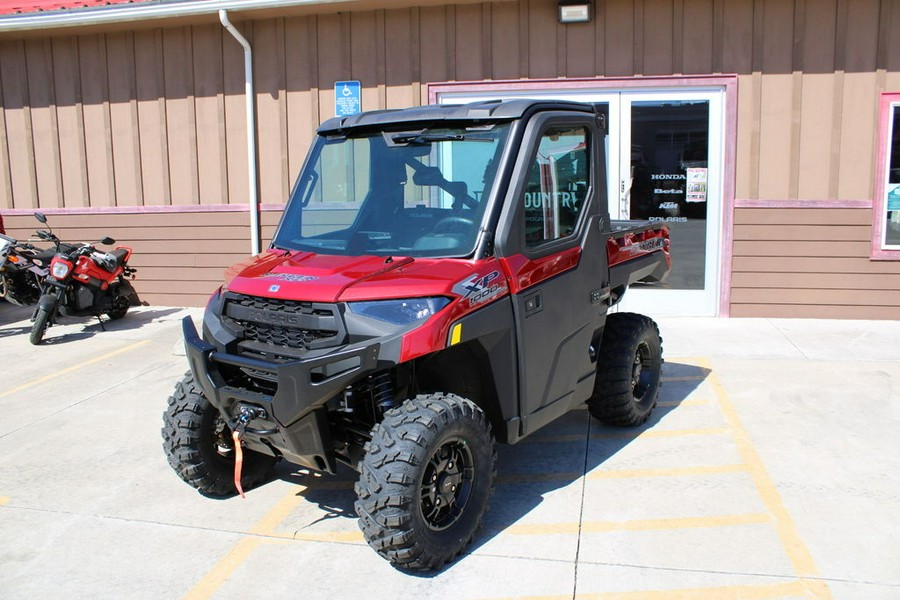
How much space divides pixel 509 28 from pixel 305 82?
8.19 ft

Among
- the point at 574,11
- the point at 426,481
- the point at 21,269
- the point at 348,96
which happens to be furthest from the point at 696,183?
the point at 21,269

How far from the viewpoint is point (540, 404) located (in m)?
4.50

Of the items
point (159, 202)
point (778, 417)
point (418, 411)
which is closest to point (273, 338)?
point (418, 411)

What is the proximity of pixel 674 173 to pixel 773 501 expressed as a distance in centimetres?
539

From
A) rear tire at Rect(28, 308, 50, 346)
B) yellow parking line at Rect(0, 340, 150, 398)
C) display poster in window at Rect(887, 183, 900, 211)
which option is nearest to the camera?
yellow parking line at Rect(0, 340, 150, 398)

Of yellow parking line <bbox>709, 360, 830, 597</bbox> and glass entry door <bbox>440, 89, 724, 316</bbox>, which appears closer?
yellow parking line <bbox>709, 360, 830, 597</bbox>

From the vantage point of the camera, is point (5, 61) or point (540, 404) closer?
point (540, 404)

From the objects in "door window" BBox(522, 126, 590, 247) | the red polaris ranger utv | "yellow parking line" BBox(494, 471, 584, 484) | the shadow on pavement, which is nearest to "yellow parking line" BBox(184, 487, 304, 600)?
the shadow on pavement

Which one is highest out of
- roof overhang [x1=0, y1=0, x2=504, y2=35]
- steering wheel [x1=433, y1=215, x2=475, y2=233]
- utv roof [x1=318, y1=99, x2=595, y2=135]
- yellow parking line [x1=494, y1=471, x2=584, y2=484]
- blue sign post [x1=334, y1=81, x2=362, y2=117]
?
roof overhang [x1=0, y1=0, x2=504, y2=35]

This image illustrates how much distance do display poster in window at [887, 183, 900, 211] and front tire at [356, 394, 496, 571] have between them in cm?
681

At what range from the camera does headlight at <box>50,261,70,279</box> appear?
8797 mm

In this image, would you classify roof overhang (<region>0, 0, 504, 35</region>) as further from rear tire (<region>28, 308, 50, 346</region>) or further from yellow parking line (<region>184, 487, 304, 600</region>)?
yellow parking line (<region>184, 487, 304, 600</region>)

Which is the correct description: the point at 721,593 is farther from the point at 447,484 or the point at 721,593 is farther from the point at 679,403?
the point at 679,403

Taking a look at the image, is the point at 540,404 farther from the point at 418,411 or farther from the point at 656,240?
the point at 656,240
